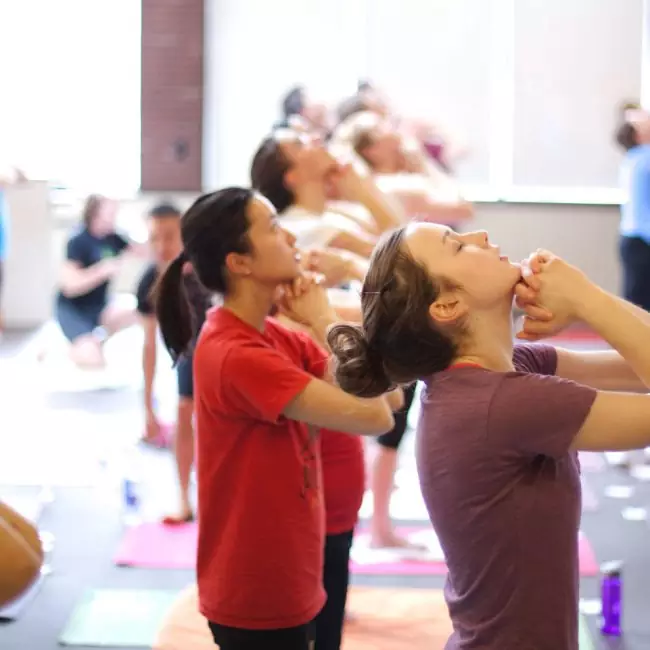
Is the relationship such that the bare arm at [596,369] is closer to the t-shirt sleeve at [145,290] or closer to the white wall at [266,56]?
the t-shirt sleeve at [145,290]

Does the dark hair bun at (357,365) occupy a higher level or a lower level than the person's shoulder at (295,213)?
lower

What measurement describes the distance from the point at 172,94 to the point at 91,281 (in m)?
2.24

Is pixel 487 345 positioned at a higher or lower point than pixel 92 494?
higher

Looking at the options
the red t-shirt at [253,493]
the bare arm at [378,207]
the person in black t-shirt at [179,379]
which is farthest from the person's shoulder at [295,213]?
the red t-shirt at [253,493]

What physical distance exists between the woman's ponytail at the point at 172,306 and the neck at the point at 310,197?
0.94 metres

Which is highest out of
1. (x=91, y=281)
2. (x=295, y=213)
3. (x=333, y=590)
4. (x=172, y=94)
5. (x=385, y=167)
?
(x=172, y=94)

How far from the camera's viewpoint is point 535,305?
4.97 ft

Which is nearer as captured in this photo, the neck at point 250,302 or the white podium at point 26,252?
the neck at point 250,302

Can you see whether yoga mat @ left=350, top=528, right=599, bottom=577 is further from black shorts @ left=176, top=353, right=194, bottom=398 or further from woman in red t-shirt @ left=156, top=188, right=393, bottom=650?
woman in red t-shirt @ left=156, top=188, right=393, bottom=650

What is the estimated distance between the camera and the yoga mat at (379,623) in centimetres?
309

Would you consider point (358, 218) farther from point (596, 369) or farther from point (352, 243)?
point (596, 369)

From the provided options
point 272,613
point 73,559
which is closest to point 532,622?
point 272,613

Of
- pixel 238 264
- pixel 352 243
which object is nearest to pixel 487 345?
pixel 238 264

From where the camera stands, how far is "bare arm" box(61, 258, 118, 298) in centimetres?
605
